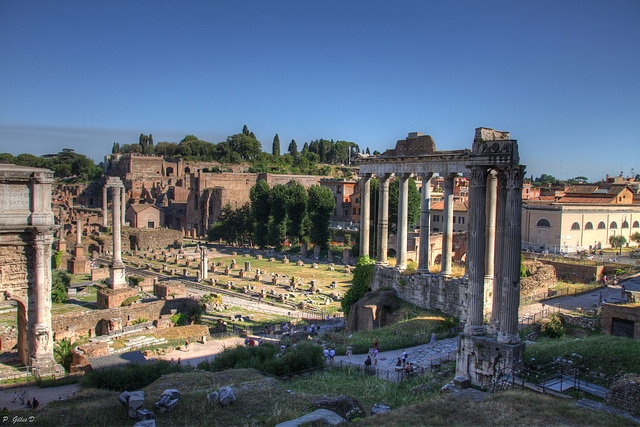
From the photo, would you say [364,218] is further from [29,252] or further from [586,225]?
[586,225]

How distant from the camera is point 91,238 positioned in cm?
5288

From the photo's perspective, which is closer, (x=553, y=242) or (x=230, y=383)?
(x=230, y=383)

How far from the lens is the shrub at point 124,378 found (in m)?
12.2

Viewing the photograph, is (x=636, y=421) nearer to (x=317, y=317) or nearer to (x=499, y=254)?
(x=499, y=254)

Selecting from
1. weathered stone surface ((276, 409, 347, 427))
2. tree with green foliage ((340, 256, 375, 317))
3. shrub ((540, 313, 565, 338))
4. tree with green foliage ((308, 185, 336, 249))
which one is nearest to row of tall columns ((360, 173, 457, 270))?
tree with green foliage ((340, 256, 375, 317))

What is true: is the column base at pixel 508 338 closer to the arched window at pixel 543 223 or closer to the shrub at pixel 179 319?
the shrub at pixel 179 319

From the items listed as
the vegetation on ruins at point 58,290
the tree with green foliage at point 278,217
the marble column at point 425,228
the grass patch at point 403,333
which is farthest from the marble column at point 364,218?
the tree with green foliage at point 278,217

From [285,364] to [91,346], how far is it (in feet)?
28.2

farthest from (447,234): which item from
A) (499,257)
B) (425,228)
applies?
(499,257)

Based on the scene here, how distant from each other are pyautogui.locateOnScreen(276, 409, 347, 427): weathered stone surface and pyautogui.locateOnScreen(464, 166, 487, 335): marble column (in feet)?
15.2

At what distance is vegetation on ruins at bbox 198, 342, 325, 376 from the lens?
13.4 meters

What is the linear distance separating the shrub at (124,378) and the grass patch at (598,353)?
32.2ft

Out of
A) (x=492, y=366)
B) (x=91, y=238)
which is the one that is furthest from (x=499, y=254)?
(x=91, y=238)

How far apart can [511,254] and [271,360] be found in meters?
7.43
